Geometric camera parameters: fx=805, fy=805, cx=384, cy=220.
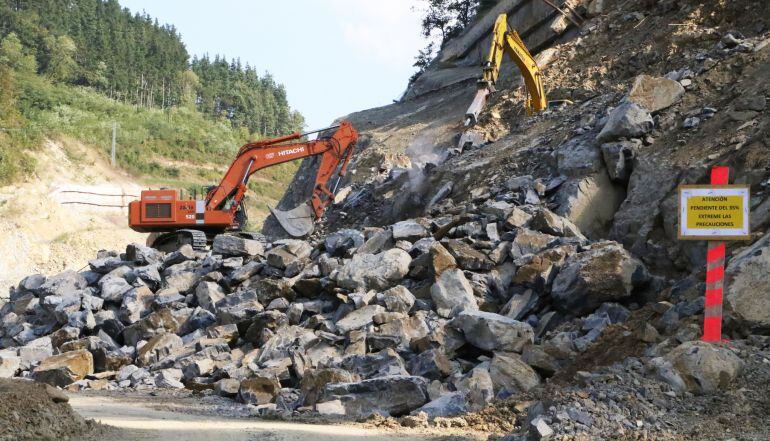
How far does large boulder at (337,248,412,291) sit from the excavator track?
22.6 feet

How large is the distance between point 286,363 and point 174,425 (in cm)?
288

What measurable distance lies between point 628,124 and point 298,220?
8.69 metres

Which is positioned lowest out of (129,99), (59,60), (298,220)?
(298,220)

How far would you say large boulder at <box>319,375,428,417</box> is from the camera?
24.5 ft

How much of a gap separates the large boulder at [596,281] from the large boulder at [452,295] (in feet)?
3.52

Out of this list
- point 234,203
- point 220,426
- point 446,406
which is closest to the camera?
point 220,426

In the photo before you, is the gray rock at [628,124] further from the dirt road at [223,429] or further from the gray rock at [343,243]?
the dirt road at [223,429]

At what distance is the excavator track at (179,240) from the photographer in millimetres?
17594

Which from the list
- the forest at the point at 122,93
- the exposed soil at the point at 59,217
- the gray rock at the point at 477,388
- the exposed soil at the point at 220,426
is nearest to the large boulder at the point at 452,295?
the gray rock at the point at 477,388

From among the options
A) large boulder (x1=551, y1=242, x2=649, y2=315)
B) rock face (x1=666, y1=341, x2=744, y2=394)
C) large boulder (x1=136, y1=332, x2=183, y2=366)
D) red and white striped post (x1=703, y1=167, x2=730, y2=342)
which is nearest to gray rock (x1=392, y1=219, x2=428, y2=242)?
large boulder (x1=551, y1=242, x2=649, y2=315)

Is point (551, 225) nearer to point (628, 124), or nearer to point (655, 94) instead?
point (628, 124)

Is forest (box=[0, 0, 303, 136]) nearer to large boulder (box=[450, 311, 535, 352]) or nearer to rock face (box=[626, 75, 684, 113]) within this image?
rock face (box=[626, 75, 684, 113])

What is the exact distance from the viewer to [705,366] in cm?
641

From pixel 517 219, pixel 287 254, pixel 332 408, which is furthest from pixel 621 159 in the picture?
pixel 332 408
